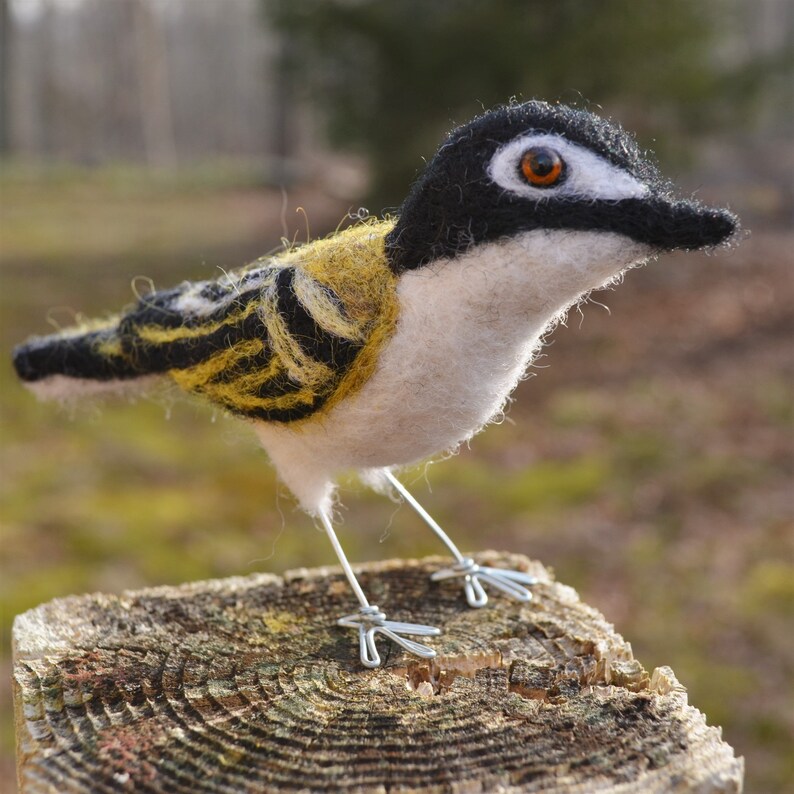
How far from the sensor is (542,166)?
49.4 inches

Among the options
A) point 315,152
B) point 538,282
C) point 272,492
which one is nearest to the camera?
point 538,282

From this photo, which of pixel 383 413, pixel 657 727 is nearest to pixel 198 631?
pixel 383 413

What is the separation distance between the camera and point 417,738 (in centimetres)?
121

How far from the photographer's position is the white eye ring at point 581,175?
1.25 m

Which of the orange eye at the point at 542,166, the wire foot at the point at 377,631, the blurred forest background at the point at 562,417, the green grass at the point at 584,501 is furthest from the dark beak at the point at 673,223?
the green grass at the point at 584,501

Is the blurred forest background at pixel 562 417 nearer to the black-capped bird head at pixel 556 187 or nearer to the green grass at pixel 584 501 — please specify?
the green grass at pixel 584 501

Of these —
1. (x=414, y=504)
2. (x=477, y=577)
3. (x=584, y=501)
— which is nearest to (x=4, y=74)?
(x=584, y=501)

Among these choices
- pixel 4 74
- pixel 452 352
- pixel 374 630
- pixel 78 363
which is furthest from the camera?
pixel 4 74

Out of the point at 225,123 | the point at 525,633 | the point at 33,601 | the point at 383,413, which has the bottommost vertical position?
the point at 525,633

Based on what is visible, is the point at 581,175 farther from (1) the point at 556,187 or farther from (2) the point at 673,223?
(2) the point at 673,223

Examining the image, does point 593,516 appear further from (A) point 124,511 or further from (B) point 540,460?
(A) point 124,511

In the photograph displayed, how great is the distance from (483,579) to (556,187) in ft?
2.84

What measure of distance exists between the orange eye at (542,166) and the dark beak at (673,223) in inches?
4.0

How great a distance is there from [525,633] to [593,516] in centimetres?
272
